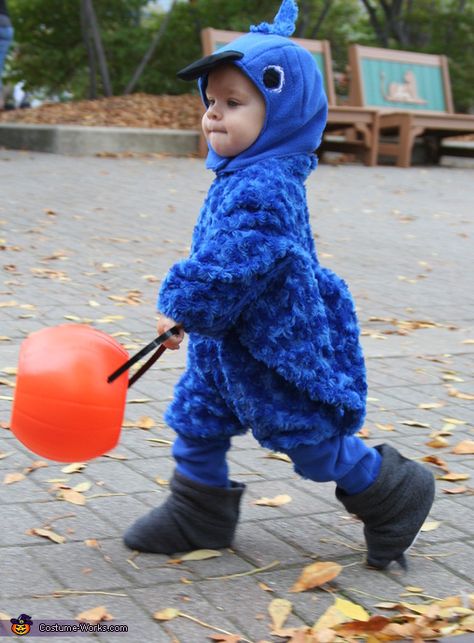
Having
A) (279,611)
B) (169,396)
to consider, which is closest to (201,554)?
(279,611)

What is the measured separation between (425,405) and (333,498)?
1421 millimetres

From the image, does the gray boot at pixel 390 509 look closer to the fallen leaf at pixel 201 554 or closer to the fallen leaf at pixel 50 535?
the fallen leaf at pixel 201 554

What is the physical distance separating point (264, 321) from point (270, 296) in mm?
74

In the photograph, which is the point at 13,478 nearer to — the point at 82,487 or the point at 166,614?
the point at 82,487

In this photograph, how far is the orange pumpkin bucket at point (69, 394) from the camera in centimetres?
300

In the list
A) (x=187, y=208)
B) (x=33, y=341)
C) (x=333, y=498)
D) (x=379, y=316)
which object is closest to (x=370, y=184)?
(x=187, y=208)

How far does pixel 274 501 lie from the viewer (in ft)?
13.0

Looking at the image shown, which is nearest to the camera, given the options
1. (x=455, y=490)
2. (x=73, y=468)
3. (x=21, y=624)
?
(x=21, y=624)

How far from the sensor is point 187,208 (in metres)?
10.7

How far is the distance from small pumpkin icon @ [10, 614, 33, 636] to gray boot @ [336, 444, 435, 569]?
1.05m

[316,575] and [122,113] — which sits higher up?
A: [122,113]

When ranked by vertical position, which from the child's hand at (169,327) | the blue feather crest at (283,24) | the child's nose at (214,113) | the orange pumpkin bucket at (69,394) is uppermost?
the blue feather crest at (283,24)

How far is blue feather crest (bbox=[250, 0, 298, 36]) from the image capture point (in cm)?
336

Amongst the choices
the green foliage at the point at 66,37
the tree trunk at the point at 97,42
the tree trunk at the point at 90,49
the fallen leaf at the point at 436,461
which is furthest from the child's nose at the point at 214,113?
the green foliage at the point at 66,37
